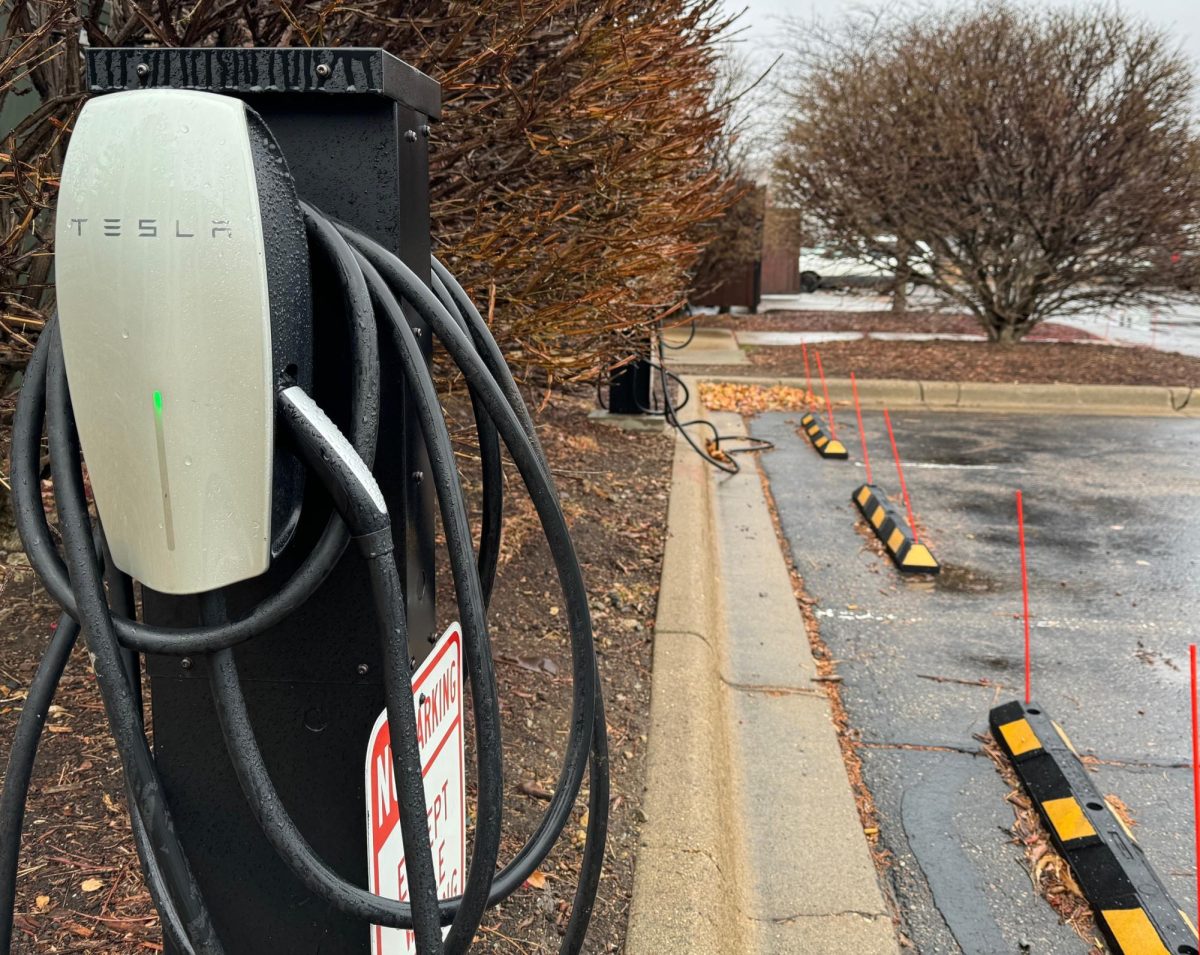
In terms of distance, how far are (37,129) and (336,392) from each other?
75.4 inches

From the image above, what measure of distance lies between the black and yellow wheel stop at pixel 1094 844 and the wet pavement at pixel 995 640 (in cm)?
12

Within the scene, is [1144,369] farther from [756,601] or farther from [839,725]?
[839,725]

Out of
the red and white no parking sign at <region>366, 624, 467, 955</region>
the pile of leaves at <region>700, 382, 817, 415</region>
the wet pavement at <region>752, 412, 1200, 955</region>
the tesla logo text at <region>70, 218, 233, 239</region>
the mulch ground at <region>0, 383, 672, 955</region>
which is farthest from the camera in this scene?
the pile of leaves at <region>700, 382, 817, 415</region>

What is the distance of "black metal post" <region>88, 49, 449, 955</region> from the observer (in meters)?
1.25

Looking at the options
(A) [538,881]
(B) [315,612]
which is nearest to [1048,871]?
(A) [538,881]

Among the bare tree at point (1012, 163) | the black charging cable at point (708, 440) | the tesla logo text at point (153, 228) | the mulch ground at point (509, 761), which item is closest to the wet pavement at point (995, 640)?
the black charging cable at point (708, 440)

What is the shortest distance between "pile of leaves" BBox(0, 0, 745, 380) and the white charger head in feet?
4.45

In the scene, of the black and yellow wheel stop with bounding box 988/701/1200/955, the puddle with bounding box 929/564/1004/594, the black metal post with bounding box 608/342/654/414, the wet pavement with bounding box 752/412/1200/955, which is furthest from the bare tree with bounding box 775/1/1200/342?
the black and yellow wheel stop with bounding box 988/701/1200/955

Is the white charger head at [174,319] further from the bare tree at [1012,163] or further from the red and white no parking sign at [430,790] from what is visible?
the bare tree at [1012,163]

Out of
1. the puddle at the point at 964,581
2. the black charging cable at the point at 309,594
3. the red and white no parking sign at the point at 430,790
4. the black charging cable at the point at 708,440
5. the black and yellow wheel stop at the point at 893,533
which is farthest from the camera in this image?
the black charging cable at the point at 708,440

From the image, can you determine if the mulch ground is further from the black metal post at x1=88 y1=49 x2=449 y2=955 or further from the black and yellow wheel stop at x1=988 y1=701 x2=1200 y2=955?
the black and yellow wheel stop at x1=988 y1=701 x2=1200 y2=955

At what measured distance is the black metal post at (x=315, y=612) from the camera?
49.2 inches

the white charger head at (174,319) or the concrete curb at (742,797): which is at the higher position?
the white charger head at (174,319)

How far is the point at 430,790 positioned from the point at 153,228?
849 mm
